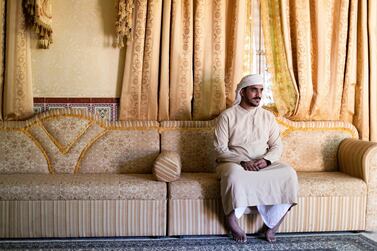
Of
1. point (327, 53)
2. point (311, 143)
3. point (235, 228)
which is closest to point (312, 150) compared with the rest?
point (311, 143)

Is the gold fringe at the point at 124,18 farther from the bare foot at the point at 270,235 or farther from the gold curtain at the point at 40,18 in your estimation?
the bare foot at the point at 270,235

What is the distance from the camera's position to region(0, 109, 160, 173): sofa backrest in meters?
3.56

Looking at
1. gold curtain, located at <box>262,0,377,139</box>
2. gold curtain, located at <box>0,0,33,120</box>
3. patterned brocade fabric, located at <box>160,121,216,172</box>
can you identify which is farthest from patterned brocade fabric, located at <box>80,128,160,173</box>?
gold curtain, located at <box>262,0,377,139</box>

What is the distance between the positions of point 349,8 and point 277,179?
A: 7.13ft

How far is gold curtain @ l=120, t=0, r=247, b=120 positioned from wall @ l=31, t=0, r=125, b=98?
224mm

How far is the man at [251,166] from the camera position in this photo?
3074mm

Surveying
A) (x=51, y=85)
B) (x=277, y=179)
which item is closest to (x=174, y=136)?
(x=277, y=179)

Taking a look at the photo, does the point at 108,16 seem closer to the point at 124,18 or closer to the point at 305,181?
the point at 124,18

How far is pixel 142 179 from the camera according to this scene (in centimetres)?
327

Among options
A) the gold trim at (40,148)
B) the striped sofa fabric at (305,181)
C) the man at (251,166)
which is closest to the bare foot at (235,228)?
the man at (251,166)

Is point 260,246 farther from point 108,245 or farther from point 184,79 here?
point 184,79

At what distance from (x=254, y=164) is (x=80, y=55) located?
2071 millimetres

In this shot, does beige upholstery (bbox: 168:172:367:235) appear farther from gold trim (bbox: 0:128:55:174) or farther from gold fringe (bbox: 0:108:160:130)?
gold trim (bbox: 0:128:55:174)

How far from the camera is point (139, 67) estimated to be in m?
3.86
